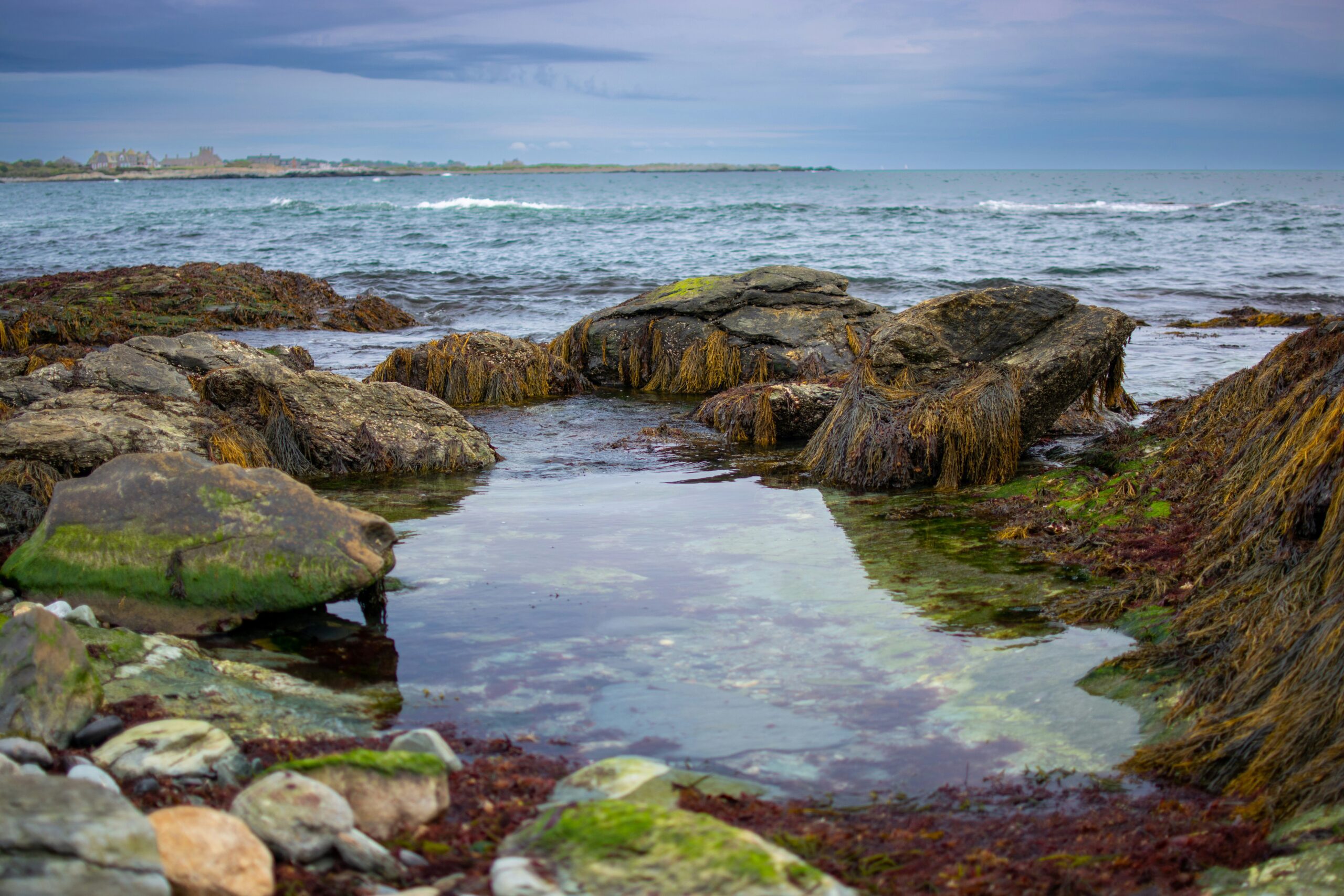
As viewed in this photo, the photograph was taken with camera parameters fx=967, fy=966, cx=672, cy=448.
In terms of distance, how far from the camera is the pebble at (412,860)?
107 inches

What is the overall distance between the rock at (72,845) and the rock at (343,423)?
5947 millimetres

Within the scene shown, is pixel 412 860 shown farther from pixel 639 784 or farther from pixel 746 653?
pixel 746 653

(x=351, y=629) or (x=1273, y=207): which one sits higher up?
(x=1273, y=207)

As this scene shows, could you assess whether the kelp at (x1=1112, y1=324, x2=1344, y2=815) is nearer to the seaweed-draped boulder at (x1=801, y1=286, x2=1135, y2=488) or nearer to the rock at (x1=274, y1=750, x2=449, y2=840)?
the seaweed-draped boulder at (x1=801, y1=286, x2=1135, y2=488)

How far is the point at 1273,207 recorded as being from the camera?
201 feet

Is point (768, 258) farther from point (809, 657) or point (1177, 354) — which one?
point (809, 657)

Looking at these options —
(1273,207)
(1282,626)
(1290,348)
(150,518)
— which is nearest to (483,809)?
(150,518)

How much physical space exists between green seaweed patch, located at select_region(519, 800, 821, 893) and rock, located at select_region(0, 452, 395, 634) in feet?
7.02

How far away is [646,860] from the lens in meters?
2.66

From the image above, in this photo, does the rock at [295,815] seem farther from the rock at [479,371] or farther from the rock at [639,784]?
the rock at [479,371]

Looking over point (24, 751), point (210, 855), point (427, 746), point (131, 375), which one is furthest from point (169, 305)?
point (210, 855)

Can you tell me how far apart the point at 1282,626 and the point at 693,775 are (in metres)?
2.33

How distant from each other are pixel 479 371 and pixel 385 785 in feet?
31.0

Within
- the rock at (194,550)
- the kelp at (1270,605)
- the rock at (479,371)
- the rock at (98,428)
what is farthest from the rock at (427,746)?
the rock at (479,371)
